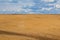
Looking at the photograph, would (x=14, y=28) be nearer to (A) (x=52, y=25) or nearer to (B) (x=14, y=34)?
(B) (x=14, y=34)

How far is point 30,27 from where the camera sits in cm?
47

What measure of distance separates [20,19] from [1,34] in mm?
85

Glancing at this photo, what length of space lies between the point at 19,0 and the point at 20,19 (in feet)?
0.25

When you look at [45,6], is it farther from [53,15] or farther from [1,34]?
[1,34]

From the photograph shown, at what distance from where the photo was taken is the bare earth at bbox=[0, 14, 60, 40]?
1.49 feet

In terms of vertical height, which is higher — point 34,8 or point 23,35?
point 34,8

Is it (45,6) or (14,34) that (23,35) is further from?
(45,6)

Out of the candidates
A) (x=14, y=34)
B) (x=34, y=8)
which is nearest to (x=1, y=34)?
(x=14, y=34)

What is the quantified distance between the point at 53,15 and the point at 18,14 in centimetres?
13

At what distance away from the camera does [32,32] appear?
46 centimetres

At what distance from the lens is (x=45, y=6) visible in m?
0.49

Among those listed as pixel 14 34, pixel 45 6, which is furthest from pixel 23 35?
pixel 45 6

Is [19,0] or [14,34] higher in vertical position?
[19,0]

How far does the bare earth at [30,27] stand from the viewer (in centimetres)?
46
